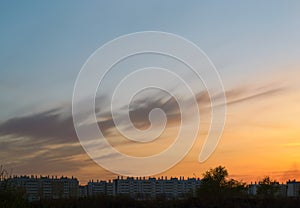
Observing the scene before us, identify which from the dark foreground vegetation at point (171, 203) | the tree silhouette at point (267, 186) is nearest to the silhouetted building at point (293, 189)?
the tree silhouette at point (267, 186)

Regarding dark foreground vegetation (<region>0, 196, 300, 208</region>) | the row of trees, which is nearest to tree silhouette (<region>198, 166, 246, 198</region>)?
the row of trees

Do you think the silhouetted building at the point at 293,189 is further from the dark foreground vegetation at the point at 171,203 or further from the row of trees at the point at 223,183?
the dark foreground vegetation at the point at 171,203

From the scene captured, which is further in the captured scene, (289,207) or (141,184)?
(141,184)

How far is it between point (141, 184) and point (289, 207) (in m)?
68.6

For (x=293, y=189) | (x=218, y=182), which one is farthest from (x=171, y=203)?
(x=293, y=189)

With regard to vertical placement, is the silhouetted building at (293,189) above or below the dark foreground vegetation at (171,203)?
above

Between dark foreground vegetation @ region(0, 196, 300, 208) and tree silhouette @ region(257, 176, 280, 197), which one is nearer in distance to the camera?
dark foreground vegetation @ region(0, 196, 300, 208)

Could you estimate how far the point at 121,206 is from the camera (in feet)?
98.7

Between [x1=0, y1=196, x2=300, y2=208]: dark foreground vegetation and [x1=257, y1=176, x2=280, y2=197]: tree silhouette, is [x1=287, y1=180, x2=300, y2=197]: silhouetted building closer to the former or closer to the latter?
[x1=257, y1=176, x2=280, y2=197]: tree silhouette

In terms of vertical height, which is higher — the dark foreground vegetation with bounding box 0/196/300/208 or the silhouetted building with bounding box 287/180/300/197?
the silhouetted building with bounding box 287/180/300/197

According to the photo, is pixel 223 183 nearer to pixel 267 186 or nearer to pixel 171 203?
pixel 267 186

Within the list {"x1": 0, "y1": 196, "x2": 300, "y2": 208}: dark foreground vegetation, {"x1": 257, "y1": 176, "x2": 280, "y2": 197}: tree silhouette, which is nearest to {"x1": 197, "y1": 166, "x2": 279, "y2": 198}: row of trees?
{"x1": 257, "y1": 176, "x2": 280, "y2": 197}: tree silhouette

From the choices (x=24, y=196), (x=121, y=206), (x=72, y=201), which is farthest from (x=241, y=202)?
(x=24, y=196)

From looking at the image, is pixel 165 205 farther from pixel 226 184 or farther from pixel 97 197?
pixel 226 184
